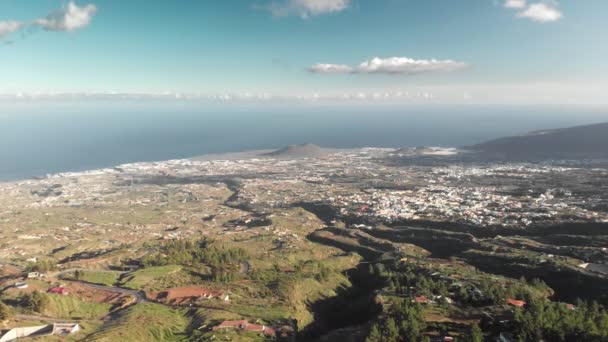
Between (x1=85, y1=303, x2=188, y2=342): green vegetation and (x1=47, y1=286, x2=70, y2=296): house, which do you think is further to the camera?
(x1=47, y1=286, x2=70, y2=296): house

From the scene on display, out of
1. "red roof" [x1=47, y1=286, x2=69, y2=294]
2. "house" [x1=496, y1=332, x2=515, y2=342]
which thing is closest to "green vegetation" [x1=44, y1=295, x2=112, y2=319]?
"red roof" [x1=47, y1=286, x2=69, y2=294]

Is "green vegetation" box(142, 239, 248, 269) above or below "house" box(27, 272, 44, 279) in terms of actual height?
below

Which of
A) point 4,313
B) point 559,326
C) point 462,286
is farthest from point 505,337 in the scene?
point 4,313

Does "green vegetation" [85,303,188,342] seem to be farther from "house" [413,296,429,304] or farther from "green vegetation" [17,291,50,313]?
"house" [413,296,429,304]

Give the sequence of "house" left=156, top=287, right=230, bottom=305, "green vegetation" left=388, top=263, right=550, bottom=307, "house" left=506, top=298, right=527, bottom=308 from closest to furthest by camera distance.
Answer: "house" left=506, top=298, right=527, bottom=308 → "green vegetation" left=388, top=263, right=550, bottom=307 → "house" left=156, top=287, right=230, bottom=305

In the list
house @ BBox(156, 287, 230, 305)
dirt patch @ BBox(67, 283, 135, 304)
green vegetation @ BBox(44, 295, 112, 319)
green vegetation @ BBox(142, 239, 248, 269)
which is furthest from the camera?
green vegetation @ BBox(142, 239, 248, 269)

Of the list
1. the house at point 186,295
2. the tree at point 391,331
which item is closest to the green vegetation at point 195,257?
the house at point 186,295

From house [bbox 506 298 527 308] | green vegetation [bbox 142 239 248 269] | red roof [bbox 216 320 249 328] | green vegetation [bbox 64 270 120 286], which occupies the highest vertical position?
house [bbox 506 298 527 308]

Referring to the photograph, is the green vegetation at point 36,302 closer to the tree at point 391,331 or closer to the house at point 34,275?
the house at point 34,275

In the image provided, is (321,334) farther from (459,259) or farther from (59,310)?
(459,259)
